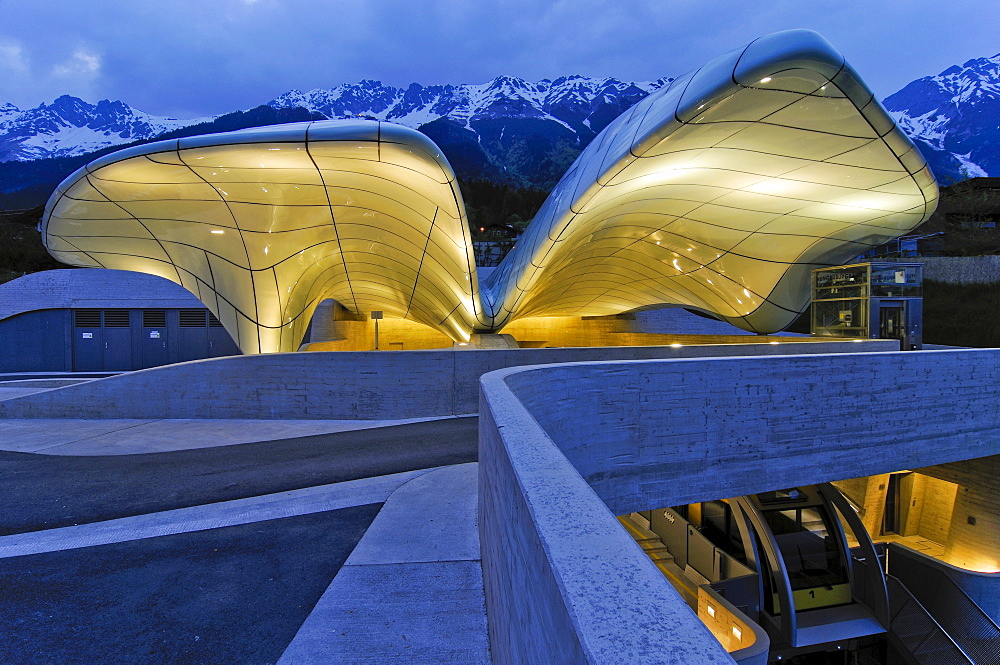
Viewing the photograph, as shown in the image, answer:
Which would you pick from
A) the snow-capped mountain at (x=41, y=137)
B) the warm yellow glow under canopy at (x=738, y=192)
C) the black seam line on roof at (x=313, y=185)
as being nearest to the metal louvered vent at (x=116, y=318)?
the black seam line on roof at (x=313, y=185)

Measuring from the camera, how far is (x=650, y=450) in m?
7.45

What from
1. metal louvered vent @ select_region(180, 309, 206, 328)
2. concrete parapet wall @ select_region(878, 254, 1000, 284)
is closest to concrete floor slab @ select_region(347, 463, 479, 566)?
metal louvered vent @ select_region(180, 309, 206, 328)

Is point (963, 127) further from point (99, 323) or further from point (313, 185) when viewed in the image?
point (99, 323)

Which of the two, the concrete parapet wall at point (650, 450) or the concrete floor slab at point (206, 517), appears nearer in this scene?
the concrete parapet wall at point (650, 450)

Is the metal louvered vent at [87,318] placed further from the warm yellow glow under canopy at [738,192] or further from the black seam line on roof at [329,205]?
the warm yellow glow under canopy at [738,192]

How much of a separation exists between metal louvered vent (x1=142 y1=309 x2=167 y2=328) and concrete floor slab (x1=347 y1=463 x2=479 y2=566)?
27089 millimetres

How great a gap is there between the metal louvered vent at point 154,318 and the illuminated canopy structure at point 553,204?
1106cm

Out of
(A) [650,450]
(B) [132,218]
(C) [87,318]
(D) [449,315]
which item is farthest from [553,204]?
(C) [87,318]

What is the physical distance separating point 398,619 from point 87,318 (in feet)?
104

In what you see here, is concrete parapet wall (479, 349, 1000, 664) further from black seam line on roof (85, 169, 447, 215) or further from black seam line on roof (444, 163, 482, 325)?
black seam line on roof (85, 169, 447, 215)

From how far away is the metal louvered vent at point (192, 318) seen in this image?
27.6 m

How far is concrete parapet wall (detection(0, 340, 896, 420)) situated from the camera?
11281 millimetres

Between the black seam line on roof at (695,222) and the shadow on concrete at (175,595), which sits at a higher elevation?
the black seam line on roof at (695,222)

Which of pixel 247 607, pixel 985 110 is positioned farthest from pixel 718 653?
pixel 985 110
